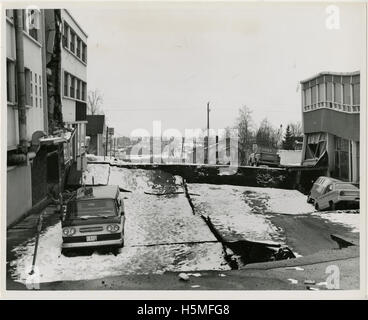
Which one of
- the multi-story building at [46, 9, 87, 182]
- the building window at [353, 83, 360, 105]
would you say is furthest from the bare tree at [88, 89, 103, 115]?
the building window at [353, 83, 360, 105]

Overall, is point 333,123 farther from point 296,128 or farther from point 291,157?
point 291,157

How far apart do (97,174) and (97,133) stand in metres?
0.75

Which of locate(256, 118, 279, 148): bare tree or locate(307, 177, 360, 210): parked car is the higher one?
locate(256, 118, 279, 148): bare tree

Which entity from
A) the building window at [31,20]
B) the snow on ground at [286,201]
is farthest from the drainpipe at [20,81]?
the snow on ground at [286,201]

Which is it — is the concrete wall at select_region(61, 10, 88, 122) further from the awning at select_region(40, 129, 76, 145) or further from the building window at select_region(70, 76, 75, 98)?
the awning at select_region(40, 129, 76, 145)

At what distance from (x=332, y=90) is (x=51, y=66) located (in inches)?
206

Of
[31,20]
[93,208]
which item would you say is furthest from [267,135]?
[31,20]

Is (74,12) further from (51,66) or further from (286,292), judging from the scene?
(286,292)

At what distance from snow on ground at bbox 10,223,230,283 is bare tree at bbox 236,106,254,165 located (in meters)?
1.88

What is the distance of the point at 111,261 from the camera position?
6559 millimetres

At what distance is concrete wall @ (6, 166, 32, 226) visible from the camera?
6.63m

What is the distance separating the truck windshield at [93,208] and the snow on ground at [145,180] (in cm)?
60

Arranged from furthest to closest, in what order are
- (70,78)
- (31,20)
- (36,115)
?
(70,78), (36,115), (31,20)
